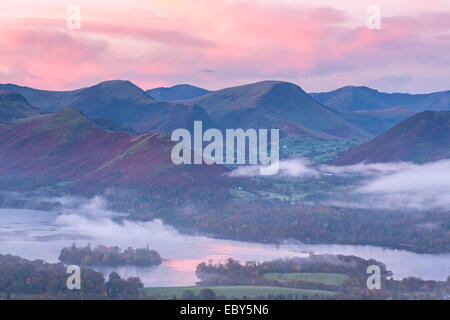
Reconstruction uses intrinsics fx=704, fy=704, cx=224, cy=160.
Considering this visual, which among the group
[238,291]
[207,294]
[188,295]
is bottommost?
[188,295]

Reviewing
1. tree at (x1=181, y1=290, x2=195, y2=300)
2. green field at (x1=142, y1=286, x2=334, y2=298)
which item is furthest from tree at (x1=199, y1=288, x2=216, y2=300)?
tree at (x1=181, y1=290, x2=195, y2=300)

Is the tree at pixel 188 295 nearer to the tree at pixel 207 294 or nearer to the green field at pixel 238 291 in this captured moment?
the green field at pixel 238 291

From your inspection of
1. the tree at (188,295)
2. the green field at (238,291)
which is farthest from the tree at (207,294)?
the tree at (188,295)

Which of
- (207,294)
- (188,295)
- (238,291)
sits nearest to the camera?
(188,295)

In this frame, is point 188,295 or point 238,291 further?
point 238,291

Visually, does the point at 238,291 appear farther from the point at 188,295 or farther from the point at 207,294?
the point at 188,295

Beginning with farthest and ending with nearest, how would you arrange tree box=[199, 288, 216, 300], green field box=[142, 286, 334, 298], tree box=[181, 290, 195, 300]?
green field box=[142, 286, 334, 298], tree box=[199, 288, 216, 300], tree box=[181, 290, 195, 300]

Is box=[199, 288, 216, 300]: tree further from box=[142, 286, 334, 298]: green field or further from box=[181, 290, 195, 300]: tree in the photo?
box=[181, 290, 195, 300]: tree

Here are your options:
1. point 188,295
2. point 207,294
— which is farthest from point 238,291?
point 188,295
